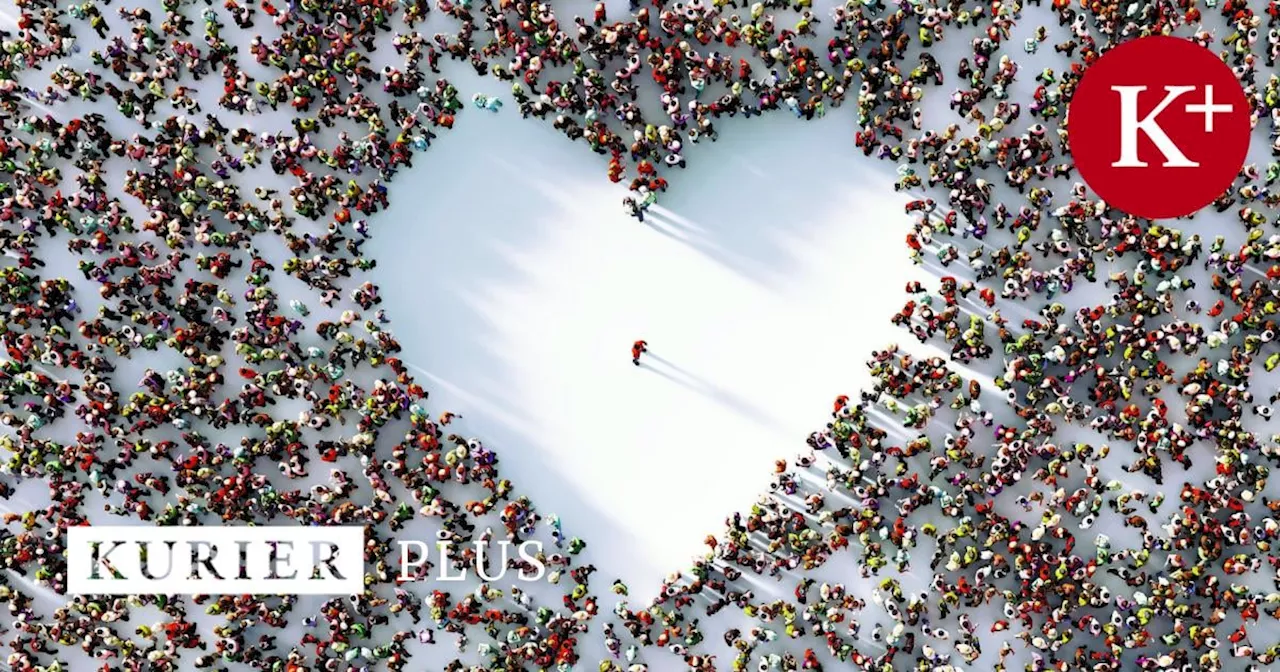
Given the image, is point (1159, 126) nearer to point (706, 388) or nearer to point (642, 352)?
point (706, 388)

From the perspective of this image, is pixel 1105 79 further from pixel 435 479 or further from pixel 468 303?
pixel 435 479

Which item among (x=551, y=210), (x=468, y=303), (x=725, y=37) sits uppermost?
(x=725, y=37)

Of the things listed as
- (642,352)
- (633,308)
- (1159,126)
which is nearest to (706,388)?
(642,352)

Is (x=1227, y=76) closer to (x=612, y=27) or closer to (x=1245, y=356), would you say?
(x=1245, y=356)

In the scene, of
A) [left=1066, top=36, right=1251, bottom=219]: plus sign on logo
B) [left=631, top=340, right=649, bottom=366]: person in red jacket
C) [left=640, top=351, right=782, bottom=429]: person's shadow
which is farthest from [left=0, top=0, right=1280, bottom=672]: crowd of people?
[left=631, top=340, right=649, bottom=366]: person in red jacket

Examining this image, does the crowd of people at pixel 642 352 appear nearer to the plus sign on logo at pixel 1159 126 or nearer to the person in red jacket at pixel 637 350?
the plus sign on logo at pixel 1159 126

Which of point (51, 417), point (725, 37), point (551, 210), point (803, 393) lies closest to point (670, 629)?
point (803, 393)

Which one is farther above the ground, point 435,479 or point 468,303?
point 468,303
